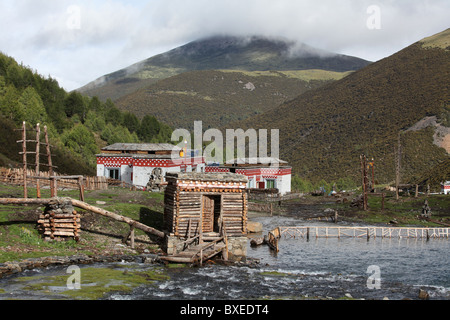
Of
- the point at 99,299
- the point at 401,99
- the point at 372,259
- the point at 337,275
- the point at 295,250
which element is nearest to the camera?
the point at 99,299

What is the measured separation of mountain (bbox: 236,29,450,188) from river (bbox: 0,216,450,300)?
179 ft

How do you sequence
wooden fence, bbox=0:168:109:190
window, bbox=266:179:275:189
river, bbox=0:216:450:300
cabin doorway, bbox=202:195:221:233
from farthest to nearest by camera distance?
1. window, bbox=266:179:275:189
2. wooden fence, bbox=0:168:109:190
3. cabin doorway, bbox=202:195:221:233
4. river, bbox=0:216:450:300

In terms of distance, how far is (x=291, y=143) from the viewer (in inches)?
5143

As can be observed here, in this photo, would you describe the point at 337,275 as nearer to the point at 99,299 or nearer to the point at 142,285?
the point at 142,285

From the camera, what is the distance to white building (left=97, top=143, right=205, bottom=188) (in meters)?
60.6

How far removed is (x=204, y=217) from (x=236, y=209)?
274 cm

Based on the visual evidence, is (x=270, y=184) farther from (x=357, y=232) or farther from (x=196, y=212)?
(x=196, y=212)

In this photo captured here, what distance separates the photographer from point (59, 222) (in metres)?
29.2

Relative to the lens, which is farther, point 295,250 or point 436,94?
point 436,94

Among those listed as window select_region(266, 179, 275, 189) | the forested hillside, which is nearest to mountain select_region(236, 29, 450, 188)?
window select_region(266, 179, 275, 189)

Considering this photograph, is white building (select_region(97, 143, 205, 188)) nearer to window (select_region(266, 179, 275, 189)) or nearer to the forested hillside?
the forested hillside

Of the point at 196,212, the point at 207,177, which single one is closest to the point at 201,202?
the point at 196,212

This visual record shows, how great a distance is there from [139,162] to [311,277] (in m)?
38.3
